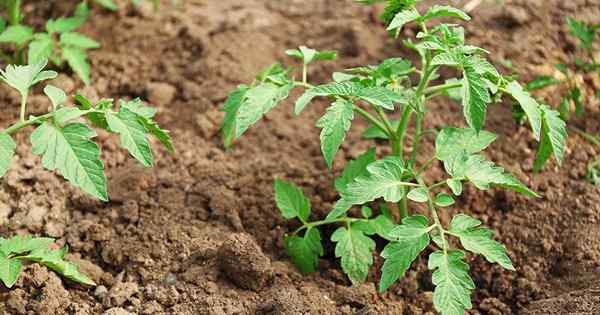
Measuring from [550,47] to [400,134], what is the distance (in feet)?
4.11

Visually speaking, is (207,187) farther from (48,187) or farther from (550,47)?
(550,47)

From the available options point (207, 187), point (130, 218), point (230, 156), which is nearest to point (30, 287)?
point (130, 218)

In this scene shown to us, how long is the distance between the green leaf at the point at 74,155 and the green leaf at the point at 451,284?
99cm

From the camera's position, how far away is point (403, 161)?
2.45 metres

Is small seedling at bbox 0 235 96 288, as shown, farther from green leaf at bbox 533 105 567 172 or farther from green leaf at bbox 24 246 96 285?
green leaf at bbox 533 105 567 172

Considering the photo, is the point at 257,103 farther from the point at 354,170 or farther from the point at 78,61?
the point at 78,61

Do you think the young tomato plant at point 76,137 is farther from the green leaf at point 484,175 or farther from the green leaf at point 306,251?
the green leaf at point 484,175

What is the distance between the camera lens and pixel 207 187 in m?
2.93

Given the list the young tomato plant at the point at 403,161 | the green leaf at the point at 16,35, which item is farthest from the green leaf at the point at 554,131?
the green leaf at the point at 16,35

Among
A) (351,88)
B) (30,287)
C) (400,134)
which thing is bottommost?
(30,287)

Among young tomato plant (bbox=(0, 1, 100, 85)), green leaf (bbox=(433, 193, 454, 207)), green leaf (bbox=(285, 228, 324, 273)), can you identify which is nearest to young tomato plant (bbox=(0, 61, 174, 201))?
green leaf (bbox=(285, 228, 324, 273))

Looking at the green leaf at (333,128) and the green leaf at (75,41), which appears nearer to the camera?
the green leaf at (333,128)

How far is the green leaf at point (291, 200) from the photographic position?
2713mm

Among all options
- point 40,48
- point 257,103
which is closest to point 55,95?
point 257,103
